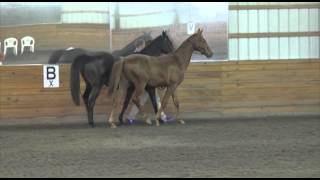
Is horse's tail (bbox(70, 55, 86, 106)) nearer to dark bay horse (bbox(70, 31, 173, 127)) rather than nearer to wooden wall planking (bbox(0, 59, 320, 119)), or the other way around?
dark bay horse (bbox(70, 31, 173, 127))

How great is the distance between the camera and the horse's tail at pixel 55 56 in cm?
1284

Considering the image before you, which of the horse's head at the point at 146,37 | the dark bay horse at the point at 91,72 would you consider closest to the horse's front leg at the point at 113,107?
the dark bay horse at the point at 91,72

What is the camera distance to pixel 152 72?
1216 cm

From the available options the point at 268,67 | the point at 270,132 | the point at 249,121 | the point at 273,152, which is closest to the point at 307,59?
the point at 268,67

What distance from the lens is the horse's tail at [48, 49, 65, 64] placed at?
42.1ft

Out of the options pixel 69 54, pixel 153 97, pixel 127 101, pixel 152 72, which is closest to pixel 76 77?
pixel 69 54

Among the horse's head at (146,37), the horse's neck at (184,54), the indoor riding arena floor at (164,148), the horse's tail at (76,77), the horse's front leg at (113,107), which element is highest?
the horse's head at (146,37)

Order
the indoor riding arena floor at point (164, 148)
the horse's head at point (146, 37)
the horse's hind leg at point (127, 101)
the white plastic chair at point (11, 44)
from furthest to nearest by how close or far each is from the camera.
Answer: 1. the horse's head at point (146, 37)
2. the white plastic chair at point (11, 44)
3. the horse's hind leg at point (127, 101)
4. the indoor riding arena floor at point (164, 148)

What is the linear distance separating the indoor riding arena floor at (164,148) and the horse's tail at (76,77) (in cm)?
61

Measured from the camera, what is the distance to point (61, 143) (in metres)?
9.77

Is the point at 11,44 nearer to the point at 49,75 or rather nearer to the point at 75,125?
the point at 49,75

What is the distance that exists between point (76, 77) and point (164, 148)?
3.70 metres

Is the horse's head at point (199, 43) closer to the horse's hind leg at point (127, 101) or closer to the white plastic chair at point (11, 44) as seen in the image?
the horse's hind leg at point (127, 101)

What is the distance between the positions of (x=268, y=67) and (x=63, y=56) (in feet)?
14.5
